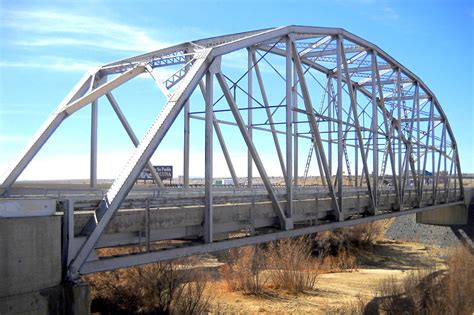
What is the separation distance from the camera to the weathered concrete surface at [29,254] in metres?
8.69

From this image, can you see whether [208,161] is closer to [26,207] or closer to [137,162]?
[137,162]

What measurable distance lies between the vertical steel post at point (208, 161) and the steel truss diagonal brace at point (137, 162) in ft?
2.30

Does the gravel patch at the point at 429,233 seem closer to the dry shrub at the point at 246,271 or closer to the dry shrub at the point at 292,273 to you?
the dry shrub at the point at 292,273

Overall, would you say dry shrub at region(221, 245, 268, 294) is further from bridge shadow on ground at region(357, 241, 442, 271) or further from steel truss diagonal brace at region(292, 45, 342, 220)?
bridge shadow on ground at region(357, 241, 442, 271)

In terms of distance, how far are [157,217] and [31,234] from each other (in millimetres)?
3685

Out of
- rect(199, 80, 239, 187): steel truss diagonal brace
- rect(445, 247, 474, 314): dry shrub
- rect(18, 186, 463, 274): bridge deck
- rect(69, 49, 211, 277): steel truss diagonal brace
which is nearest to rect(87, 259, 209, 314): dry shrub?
rect(18, 186, 463, 274): bridge deck

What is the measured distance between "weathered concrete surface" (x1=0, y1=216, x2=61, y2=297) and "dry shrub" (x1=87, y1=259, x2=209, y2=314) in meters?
10.2

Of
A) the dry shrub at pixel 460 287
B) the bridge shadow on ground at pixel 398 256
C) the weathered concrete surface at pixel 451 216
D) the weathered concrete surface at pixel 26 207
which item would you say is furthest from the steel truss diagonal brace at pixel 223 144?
the weathered concrete surface at pixel 451 216

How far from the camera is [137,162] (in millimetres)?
11258

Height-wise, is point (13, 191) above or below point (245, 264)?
above

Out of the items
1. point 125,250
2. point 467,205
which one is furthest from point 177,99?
point 467,205

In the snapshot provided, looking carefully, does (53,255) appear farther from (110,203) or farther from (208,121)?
(208,121)

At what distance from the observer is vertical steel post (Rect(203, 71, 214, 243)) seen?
44.8ft

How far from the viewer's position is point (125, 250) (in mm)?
20672
